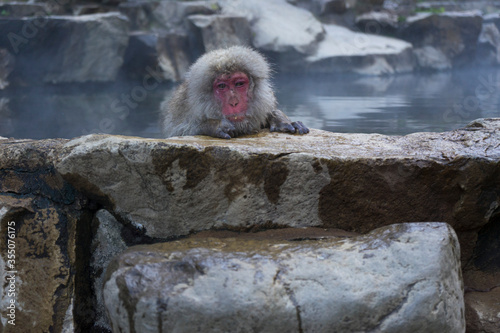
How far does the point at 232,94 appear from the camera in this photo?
3.53 metres

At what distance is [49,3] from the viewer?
11438mm

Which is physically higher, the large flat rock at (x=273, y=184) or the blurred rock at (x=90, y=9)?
the blurred rock at (x=90, y=9)

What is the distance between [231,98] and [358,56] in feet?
33.9

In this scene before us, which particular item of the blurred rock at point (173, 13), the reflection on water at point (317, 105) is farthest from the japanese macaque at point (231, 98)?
the blurred rock at point (173, 13)

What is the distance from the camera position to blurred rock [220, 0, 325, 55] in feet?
42.1

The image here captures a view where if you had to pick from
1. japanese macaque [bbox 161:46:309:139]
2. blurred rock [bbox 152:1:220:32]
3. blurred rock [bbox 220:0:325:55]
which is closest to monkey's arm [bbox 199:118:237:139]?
japanese macaque [bbox 161:46:309:139]

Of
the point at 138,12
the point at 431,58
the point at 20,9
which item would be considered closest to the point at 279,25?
the point at 138,12

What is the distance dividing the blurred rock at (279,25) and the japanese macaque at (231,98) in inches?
367

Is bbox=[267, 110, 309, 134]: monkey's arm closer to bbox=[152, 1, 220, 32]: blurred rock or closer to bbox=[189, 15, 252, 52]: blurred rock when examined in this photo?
bbox=[189, 15, 252, 52]: blurred rock

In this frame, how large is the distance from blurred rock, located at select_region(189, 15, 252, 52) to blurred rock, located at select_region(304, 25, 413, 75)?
5.18 ft

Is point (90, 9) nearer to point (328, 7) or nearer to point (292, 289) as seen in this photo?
point (328, 7)

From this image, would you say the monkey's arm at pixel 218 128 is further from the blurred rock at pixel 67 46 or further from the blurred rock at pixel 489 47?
the blurred rock at pixel 489 47

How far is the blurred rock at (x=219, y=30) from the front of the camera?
1228 centimetres

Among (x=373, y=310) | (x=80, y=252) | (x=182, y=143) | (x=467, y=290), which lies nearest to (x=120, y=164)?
(x=182, y=143)
